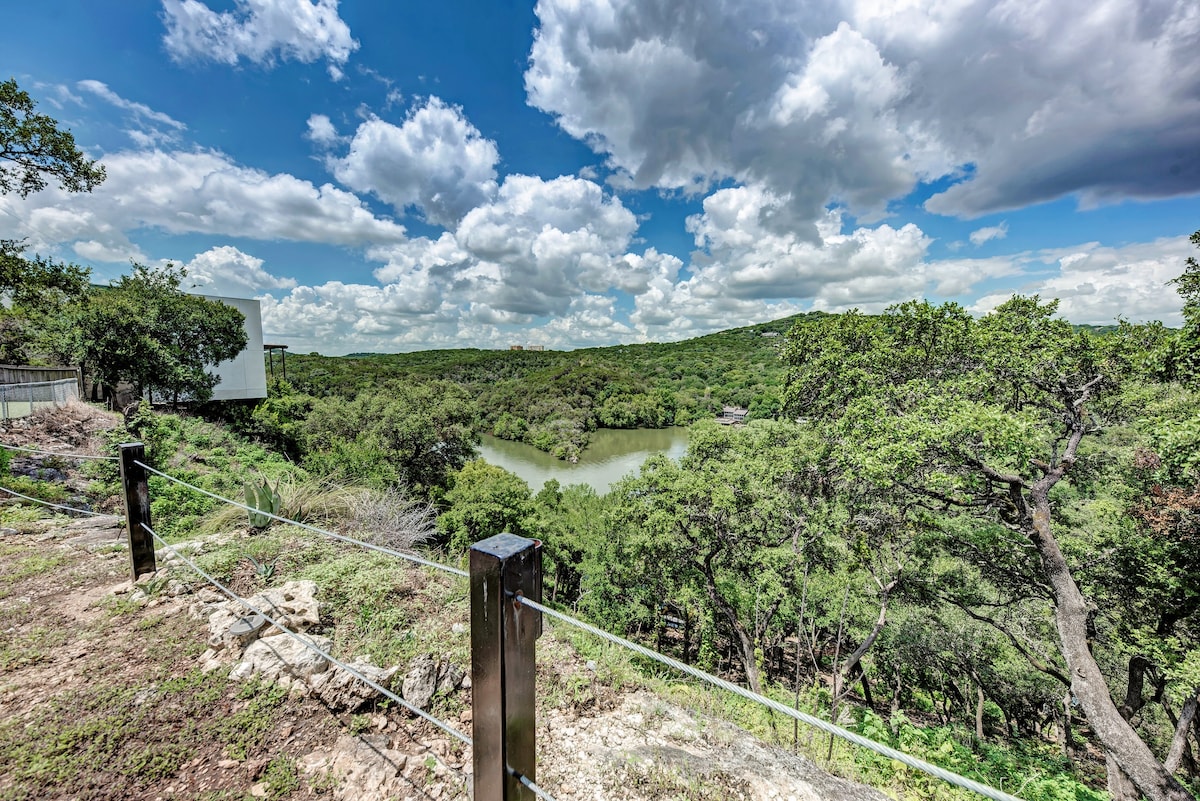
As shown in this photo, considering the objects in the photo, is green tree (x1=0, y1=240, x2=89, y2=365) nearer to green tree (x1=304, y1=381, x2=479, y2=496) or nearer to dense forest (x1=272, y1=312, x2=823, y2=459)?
green tree (x1=304, y1=381, x2=479, y2=496)

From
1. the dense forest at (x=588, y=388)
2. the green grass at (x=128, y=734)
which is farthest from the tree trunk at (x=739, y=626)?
the dense forest at (x=588, y=388)

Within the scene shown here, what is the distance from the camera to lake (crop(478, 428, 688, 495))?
94.0ft

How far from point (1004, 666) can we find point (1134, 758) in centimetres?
482

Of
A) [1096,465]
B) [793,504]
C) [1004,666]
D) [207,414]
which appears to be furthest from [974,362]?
[207,414]

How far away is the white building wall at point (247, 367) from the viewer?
56.7ft

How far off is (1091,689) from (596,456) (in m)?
30.9

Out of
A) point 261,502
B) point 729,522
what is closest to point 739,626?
point 729,522

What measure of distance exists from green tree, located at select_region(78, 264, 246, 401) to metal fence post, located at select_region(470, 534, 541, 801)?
1543 cm

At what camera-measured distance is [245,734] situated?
6.04ft

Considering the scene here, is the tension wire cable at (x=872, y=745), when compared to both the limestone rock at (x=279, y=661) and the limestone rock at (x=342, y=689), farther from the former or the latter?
Result: the limestone rock at (x=279, y=661)

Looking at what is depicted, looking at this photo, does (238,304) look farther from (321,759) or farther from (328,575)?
(321,759)

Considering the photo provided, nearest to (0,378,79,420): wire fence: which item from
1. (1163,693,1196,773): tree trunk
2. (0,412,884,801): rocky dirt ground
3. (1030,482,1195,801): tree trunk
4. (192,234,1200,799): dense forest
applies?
(192,234,1200,799): dense forest

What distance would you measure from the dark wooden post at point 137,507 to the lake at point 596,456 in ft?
72.6

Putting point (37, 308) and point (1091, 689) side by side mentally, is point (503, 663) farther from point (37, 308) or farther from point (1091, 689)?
point (37, 308)
